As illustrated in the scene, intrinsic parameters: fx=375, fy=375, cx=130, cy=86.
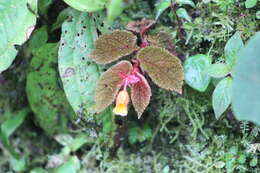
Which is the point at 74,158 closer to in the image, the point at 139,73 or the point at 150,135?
the point at 150,135

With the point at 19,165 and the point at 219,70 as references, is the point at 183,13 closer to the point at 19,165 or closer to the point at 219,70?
the point at 219,70

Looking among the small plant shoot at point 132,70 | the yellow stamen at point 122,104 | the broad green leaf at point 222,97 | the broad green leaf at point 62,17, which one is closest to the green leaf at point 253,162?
the broad green leaf at point 222,97

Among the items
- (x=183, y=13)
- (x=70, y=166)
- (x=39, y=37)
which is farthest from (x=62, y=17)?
(x=70, y=166)

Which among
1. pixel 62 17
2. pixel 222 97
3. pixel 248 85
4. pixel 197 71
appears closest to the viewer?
pixel 248 85

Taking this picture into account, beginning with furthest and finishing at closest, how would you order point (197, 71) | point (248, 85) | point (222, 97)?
point (197, 71) → point (222, 97) → point (248, 85)

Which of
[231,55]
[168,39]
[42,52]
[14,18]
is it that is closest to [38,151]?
[42,52]

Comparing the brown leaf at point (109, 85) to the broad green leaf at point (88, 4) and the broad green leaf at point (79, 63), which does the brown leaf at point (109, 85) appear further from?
the broad green leaf at point (88, 4)
